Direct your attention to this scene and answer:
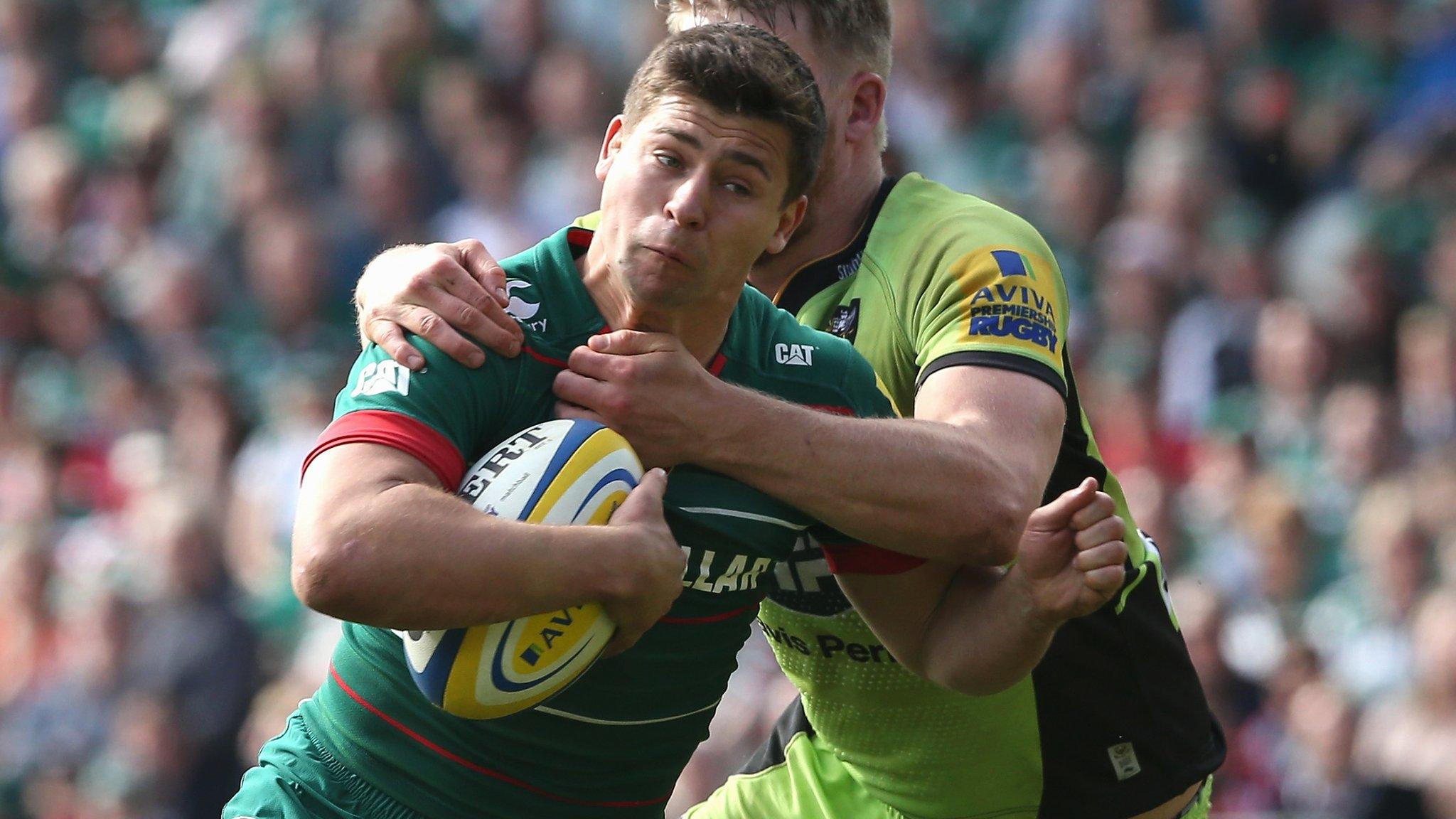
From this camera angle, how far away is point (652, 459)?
3469mm

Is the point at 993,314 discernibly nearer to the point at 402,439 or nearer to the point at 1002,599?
the point at 1002,599

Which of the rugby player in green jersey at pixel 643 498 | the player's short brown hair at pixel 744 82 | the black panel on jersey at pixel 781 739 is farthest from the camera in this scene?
the black panel on jersey at pixel 781 739

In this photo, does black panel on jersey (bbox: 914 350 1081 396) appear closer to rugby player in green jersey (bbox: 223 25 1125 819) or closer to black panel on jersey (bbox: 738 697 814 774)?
rugby player in green jersey (bbox: 223 25 1125 819)

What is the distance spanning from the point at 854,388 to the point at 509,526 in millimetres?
993

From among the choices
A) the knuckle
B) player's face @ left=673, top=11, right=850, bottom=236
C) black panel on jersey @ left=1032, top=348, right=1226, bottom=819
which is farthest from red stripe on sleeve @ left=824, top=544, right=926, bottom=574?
player's face @ left=673, top=11, right=850, bottom=236

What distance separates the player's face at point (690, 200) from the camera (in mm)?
3398

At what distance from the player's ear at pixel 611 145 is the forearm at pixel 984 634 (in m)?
1.14

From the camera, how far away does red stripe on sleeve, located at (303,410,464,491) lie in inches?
125

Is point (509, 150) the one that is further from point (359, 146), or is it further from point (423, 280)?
point (423, 280)

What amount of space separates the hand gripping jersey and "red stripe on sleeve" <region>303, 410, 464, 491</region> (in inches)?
42.7

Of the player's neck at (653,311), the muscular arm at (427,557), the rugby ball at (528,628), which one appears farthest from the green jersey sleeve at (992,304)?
the muscular arm at (427,557)

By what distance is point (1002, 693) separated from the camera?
4.23 m

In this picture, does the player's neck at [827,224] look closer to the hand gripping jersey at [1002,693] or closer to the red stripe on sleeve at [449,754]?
the hand gripping jersey at [1002,693]

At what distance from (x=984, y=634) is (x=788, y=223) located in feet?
3.06
